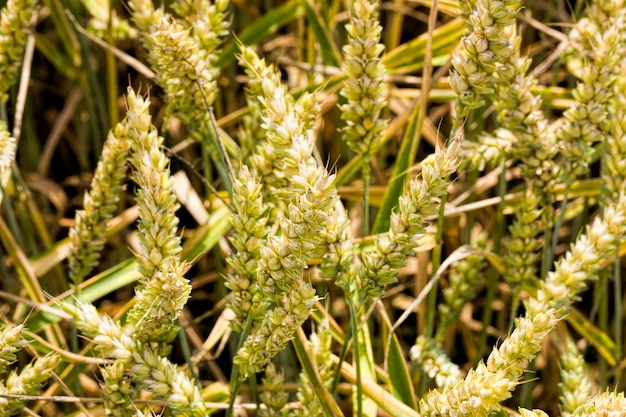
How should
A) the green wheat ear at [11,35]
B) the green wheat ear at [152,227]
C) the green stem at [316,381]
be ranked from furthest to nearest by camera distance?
1. the green wheat ear at [11,35]
2. the green stem at [316,381]
3. the green wheat ear at [152,227]

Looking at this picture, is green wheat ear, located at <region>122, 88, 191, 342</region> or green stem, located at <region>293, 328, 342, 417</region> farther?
green stem, located at <region>293, 328, 342, 417</region>

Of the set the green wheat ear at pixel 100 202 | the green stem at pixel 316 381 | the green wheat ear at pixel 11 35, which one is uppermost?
the green wheat ear at pixel 11 35

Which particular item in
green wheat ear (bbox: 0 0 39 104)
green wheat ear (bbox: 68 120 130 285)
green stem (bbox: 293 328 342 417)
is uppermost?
green wheat ear (bbox: 0 0 39 104)

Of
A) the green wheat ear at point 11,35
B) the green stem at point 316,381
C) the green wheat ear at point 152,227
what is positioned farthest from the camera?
the green wheat ear at point 11,35

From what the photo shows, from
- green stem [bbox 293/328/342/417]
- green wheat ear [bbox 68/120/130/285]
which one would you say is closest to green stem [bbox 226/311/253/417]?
green stem [bbox 293/328/342/417]

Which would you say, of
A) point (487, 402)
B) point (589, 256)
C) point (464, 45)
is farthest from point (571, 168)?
A: point (487, 402)

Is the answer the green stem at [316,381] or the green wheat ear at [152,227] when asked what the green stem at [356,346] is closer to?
the green stem at [316,381]

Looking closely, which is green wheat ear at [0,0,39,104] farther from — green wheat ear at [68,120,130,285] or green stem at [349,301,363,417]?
green stem at [349,301,363,417]

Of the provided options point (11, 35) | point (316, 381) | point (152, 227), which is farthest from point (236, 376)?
point (11, 35)

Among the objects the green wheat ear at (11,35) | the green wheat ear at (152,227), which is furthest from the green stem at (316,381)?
the green wheat ear at (11,35)

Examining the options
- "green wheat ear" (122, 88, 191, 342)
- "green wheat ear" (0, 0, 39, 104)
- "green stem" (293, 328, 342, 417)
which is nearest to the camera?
"green wheat ear" (122, 88, 191, 342)

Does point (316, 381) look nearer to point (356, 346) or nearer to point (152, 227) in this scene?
point (356, 346)
